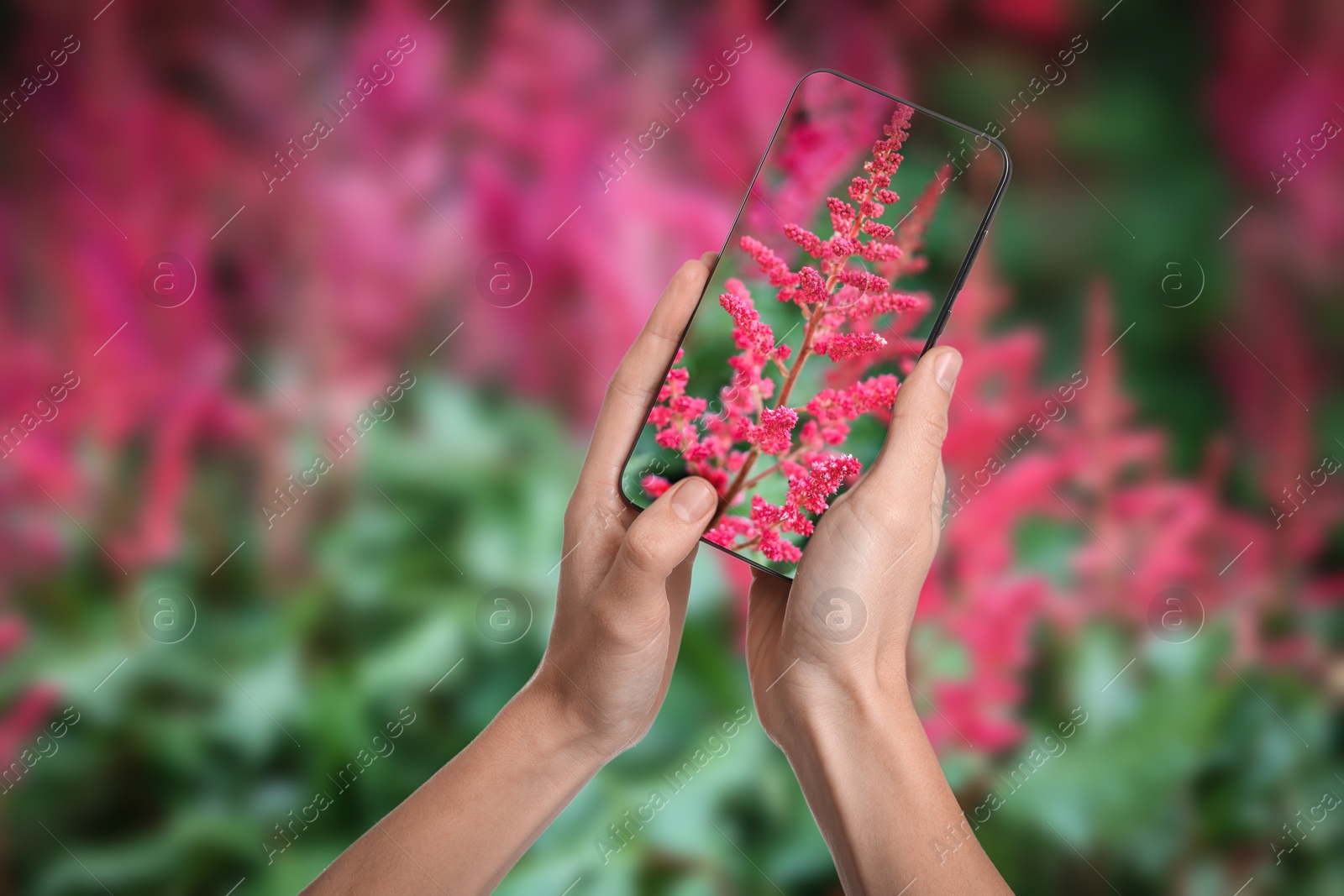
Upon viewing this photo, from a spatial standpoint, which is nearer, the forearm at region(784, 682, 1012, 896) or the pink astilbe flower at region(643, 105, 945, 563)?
the forearm at region(784, 682, 1012, 896)

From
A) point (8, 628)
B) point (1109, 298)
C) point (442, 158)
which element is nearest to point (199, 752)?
point (8, 628)

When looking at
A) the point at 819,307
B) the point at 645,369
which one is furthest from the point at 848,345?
the point at 645,369

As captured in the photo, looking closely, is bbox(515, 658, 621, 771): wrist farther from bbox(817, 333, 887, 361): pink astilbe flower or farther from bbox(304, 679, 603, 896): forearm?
bbox(817, 333, 887, 361): pink astilbe flower

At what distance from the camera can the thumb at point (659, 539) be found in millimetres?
574

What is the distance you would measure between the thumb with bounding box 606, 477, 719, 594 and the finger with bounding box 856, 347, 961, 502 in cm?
10

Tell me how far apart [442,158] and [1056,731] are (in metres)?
0.72

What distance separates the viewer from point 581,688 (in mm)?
639

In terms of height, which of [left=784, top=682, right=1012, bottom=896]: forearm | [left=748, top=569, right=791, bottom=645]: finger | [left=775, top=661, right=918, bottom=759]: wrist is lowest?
[left=784, top=682, right=1012, bottom=896]: forearm

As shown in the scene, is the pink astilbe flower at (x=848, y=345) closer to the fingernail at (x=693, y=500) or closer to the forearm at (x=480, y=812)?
the fingernail at (x=693, y=500)

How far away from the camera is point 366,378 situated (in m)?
0.86

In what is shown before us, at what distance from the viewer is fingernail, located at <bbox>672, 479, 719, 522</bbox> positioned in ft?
1.96

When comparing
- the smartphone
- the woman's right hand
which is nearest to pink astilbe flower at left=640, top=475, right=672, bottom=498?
the smartphone

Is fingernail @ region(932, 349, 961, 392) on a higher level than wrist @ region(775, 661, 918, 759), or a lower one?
higher

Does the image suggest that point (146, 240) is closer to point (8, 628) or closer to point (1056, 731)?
point (8, 628)
